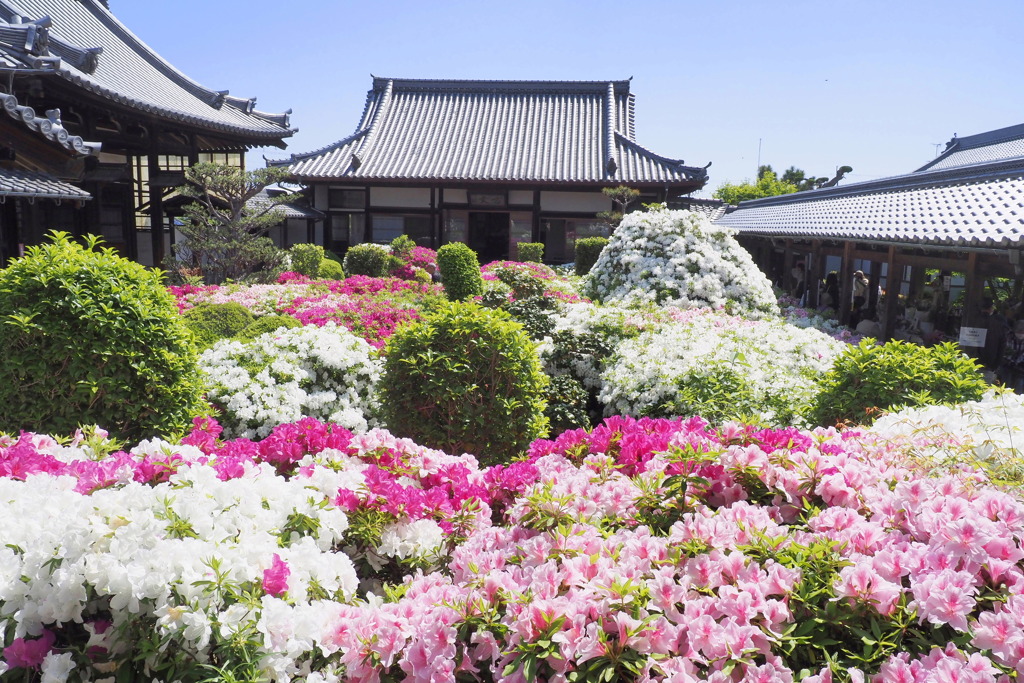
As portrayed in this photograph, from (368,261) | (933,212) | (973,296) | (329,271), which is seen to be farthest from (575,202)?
(973,296)

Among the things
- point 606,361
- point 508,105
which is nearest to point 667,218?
point 606,361

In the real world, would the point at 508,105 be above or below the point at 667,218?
above

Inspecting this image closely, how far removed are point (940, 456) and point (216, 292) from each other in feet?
36.9

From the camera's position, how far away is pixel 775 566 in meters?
2.09

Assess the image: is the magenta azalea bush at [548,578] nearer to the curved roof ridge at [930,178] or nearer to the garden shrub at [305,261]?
the curved roof ridge at [930,178]

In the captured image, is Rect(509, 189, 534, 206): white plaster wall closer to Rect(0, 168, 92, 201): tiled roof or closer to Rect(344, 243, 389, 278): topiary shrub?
Rect(344, 243, 389, 278): topiary shrub

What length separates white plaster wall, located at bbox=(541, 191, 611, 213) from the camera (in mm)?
25688

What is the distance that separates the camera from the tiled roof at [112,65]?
425 inches

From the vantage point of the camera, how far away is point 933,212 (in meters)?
10.1

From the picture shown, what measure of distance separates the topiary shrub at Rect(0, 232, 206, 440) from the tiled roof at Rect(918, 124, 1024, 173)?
26584mm

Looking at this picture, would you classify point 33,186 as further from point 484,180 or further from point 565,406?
point 484,180

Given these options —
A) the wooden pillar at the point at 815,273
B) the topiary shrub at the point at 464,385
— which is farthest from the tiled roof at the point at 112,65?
the wooden pillar at the point at 815,273

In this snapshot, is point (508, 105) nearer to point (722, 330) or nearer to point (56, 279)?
point (722, 330)

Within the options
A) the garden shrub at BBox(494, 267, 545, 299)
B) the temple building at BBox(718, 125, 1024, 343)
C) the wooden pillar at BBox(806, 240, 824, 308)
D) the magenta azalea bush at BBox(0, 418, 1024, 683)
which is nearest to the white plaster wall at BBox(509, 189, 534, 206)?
the temple building at BBox(718, 125, 1024, 343)
